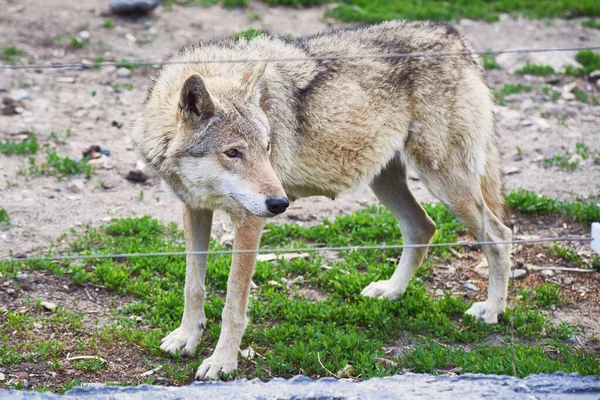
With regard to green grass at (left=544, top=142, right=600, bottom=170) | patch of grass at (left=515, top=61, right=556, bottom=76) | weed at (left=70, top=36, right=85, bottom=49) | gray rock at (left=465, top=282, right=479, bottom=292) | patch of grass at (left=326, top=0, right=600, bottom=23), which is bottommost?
gray rock at (left=465, top=282, right=479, bottom=292)

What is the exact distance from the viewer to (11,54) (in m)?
8.97

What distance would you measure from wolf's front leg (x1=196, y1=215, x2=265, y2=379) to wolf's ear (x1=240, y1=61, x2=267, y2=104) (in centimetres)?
74

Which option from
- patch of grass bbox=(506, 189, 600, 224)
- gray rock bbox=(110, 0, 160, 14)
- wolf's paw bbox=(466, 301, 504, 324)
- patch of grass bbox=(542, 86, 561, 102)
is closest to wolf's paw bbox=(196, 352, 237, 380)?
wolf's paw bbox=(466, 301, 504, 324)

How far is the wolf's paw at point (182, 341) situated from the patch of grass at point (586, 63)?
6583mm

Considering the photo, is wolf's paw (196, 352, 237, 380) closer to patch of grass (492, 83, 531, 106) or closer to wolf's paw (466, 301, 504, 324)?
wolf's paw (466, 301, 504, 324)

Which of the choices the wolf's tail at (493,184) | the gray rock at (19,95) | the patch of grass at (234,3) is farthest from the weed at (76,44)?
the wolf's tail at (493,184)

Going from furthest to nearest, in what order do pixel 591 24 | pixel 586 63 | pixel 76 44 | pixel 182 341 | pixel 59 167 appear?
pixel 591 24 < pixel 586 63 < pixel 76 44 < pixel 59 167 < pixel 182 341

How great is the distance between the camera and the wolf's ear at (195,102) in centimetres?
418

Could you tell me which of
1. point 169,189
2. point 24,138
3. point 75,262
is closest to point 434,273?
point 169,189

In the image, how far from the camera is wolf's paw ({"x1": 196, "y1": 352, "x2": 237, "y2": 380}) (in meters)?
4.53

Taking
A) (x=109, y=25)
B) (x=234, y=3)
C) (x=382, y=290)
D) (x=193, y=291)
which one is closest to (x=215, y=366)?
(x=193, y=291)

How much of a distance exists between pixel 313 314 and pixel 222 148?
4.97ft

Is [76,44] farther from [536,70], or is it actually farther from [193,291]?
[536,70]

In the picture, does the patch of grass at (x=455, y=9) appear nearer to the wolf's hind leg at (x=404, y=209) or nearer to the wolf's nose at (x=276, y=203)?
the wolf's hind leg at (x=404, y=209)
